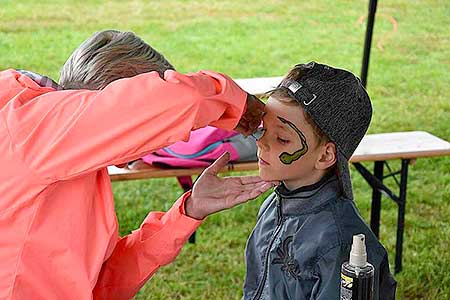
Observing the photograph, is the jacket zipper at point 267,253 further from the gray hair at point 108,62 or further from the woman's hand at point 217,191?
the gray hair at point 108,62

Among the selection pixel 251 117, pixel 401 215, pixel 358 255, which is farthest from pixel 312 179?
pixel 401 215

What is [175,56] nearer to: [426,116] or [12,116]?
[426,116]

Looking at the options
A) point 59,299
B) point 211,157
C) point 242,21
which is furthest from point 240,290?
point 242,21

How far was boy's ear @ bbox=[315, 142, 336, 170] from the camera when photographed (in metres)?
2.36

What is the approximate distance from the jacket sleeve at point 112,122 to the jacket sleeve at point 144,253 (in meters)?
0.65

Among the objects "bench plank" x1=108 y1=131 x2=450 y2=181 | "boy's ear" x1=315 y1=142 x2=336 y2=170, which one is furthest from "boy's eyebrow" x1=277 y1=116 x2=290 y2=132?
"bench plank" x1=108 y1=131 x2=450 y2=181

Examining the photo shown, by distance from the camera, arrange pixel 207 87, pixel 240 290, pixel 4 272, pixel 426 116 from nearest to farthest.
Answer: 1. pixel 207 87
2. pixel 4 272
3. pixel 240 290
4. pixel 426 116

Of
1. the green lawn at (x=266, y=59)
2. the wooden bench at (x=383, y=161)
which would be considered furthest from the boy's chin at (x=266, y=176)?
the green lawn at (x=266, y=59)

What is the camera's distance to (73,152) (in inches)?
69.3

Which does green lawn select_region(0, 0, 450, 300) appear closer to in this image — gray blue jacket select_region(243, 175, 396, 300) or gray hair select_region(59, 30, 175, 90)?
gray blue jacket select_region(243, 175, 396, 300)

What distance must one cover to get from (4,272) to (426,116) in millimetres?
5696

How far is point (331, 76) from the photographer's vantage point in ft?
7.56

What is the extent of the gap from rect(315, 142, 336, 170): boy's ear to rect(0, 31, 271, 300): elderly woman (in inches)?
6.1

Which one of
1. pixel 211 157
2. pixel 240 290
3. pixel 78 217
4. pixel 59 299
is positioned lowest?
pixel 240 290
